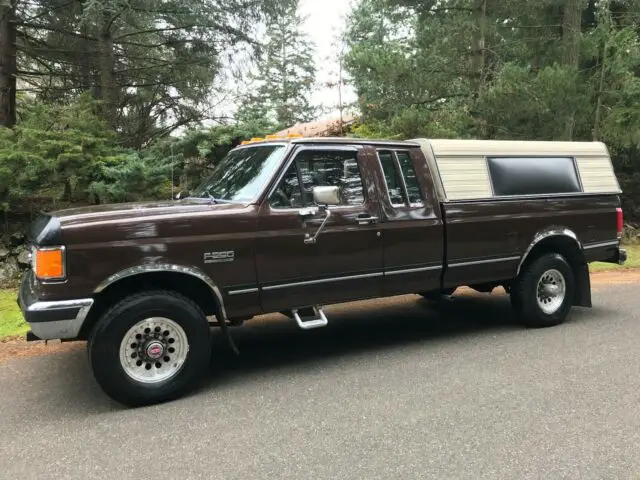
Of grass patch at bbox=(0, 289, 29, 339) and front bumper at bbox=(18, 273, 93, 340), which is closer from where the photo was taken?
front bumper at bbox=(18, 273, 93, 340)

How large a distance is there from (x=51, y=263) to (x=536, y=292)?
5.28 metres

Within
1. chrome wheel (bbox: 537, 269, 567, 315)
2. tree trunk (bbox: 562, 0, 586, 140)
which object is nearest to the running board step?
chrome wheel (bbox: 537, 269, 567, 315)

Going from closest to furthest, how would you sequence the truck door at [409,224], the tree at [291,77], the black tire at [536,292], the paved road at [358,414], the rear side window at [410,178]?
the paved road at [358,414]
the truck door at [409,224]
the rear side window at [410,178]
the black tire at [536,292]
the tree at [291,77]

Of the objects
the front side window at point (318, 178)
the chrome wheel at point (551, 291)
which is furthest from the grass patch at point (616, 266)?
the front side window at point (318, 178)

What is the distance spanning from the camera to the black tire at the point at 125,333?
433 cm

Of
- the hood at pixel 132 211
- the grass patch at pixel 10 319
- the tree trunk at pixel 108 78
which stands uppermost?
the tree trunk at pixel 108 78

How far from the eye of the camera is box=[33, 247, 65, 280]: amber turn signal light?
4.16 metres

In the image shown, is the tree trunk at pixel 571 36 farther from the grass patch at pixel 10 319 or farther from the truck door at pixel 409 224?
the grass patch at pixel 10 319

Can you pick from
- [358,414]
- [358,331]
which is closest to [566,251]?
[358,331]

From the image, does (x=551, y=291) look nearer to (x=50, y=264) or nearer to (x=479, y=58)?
(x=50, y=264)

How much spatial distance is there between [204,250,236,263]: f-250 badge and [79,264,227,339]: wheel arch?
0.13 metres

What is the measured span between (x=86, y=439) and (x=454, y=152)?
15.0 feet

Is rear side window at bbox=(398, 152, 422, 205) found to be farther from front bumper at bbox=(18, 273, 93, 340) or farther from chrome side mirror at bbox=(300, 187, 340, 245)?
front bumper at bbox=(18, 273, 93, 340)

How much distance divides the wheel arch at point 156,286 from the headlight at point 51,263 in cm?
30
